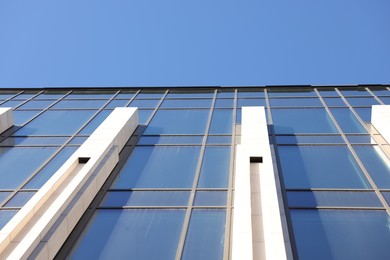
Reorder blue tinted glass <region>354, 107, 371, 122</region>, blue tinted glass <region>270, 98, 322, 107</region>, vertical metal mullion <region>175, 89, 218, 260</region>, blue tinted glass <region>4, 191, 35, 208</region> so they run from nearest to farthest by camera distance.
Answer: vertical metal mullion <region>175, 89, 218, 260</region> → blue tinted glass <region>4, 191, 35, 208</region> → blue tinted glass <region>354, 107, 371, 122</region> → blue tinted glass <region>270, 98, 322, 107</region>

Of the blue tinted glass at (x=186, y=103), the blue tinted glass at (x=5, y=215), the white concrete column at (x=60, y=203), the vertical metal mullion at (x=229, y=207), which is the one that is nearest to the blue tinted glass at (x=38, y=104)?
the blue tinted glass at (x=186, y=103)

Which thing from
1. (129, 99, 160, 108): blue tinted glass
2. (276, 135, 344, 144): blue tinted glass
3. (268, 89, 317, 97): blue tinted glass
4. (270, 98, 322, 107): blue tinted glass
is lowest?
(276, 135, 344, 144): blue tinted glass

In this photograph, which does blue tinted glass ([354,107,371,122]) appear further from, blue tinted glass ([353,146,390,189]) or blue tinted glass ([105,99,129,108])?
blue tinted glass ([105,99,129,108])

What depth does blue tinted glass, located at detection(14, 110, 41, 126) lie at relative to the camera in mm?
22453

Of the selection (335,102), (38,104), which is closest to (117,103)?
(38,104)

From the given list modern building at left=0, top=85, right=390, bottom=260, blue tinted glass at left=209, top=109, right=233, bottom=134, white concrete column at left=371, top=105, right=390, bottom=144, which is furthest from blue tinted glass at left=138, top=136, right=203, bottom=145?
white concrete column at left=371, top=105, right=390, bottom=144

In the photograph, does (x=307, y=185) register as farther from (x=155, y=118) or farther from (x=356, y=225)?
(x=155, y=118)

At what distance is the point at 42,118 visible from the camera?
2306 cm

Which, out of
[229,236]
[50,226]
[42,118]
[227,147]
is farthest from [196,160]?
[42,118]

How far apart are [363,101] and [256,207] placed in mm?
13545

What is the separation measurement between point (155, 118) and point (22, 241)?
12185mm

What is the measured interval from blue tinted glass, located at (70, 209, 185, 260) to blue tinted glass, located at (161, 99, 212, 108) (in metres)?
10.7

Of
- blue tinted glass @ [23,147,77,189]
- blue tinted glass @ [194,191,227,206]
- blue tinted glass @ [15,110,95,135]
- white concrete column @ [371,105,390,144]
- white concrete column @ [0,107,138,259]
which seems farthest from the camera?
blue tinted glass @ [15,110,95,135]

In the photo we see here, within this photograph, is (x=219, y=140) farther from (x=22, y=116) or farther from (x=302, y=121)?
(x=22, y=116)
